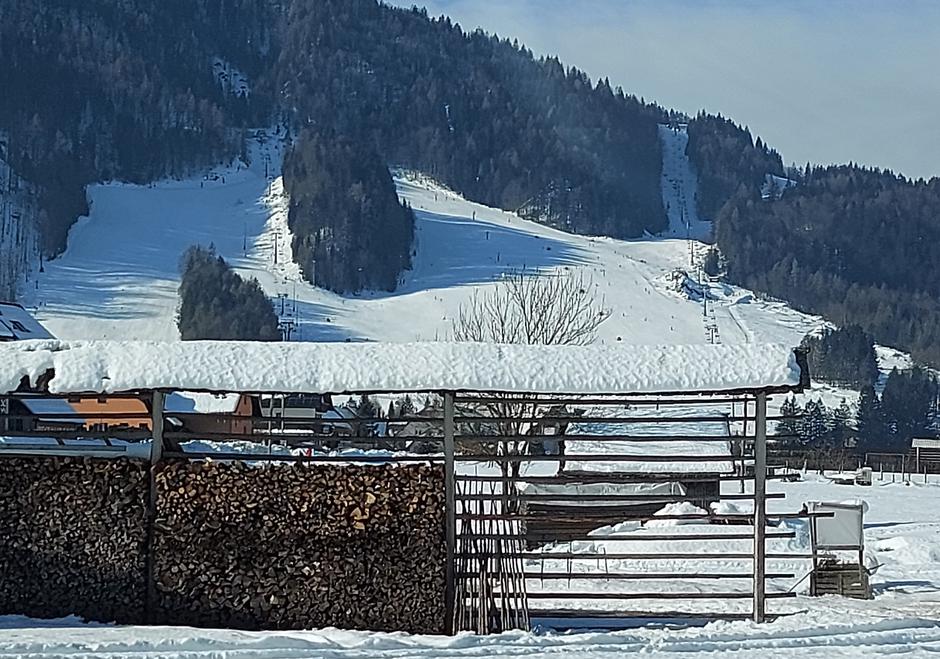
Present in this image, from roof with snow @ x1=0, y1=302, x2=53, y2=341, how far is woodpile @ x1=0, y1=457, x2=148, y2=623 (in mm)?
23054

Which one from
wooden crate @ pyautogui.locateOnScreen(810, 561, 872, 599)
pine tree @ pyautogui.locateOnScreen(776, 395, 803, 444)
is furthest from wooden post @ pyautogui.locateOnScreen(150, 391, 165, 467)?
wooden crate @ pyautogui.locateOnScreen(810, 561, 872, 599)

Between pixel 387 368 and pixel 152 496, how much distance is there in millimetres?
2495

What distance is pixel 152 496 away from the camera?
11.3 metres

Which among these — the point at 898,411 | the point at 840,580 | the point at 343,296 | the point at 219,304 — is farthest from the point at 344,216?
the point at 840,580

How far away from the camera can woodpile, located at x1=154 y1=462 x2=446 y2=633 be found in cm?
1117

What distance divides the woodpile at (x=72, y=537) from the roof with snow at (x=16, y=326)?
2305 cm

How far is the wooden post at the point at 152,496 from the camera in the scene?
36.6ft

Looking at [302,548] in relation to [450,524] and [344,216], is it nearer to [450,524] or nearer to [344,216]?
[450,524]

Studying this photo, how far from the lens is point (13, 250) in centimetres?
13262

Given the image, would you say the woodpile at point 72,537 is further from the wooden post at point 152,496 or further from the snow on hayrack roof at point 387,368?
the snow on hayrack roof at point 387,368

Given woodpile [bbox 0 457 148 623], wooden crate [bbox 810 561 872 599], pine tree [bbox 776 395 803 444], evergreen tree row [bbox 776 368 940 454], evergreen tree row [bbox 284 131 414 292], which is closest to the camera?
woodpile [bbox 0 457 148 623]

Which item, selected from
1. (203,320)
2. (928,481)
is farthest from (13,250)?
(928,481)

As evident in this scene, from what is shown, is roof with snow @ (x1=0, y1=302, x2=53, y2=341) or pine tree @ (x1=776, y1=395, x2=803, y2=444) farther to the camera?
roof with snow @ (x1=0, y1=302, x2=53, y2=341)

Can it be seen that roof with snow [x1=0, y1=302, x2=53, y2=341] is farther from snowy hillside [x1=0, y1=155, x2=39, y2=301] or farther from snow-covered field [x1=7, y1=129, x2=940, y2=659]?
snowy hillside [x1=0, y1=155, x2=39, y2=301]
